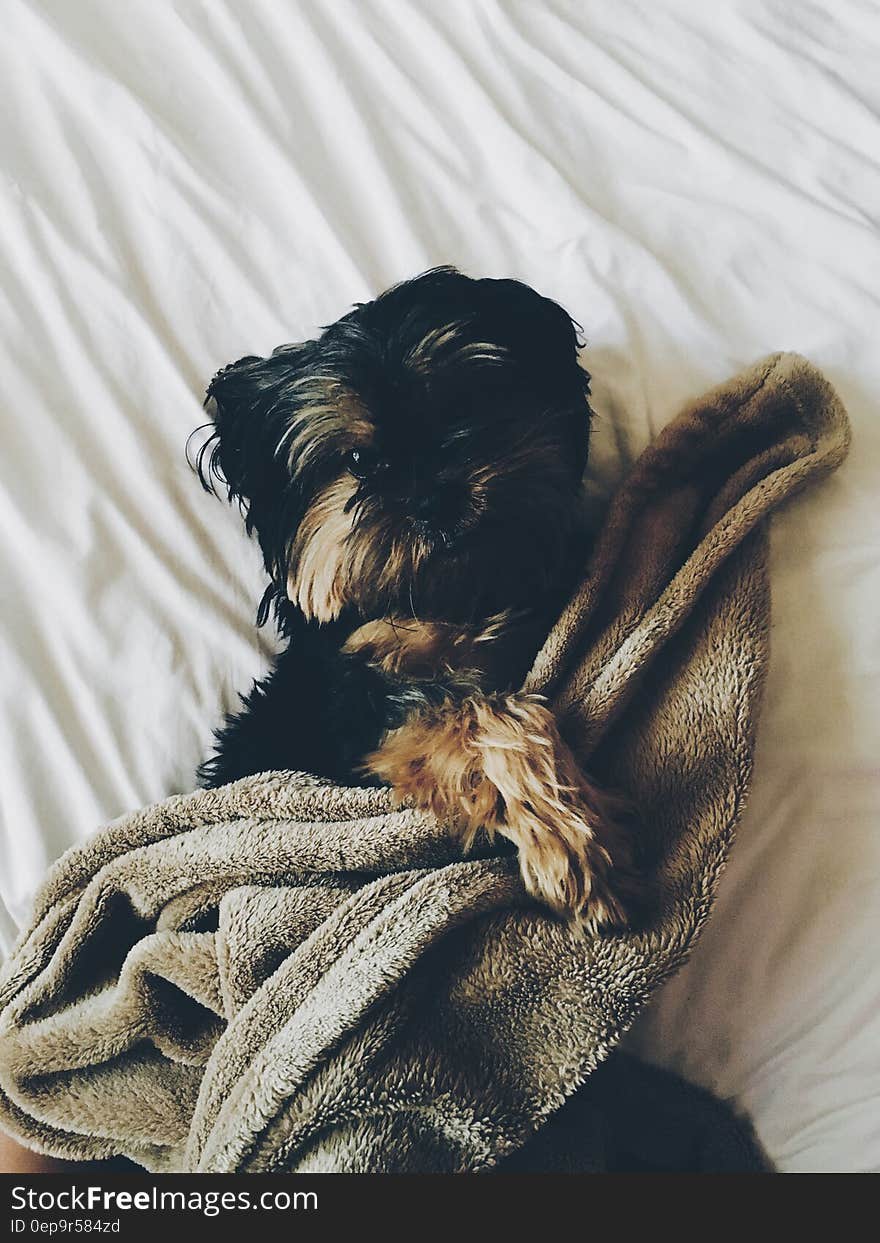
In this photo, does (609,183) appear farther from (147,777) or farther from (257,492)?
(147,777)

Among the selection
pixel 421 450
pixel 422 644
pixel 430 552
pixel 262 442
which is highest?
pixel 262 442

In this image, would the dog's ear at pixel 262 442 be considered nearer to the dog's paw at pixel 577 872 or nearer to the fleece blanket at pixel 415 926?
the fleece blanket at pixel 415 926

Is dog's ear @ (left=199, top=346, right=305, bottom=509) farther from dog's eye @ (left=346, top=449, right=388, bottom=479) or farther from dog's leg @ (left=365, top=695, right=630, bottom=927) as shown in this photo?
dog's leg @ (left=365, top=695, right=630, bottom=927)

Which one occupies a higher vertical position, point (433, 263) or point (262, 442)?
point (433, 263)

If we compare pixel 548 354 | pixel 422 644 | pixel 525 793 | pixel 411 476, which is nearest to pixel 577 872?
pixel 525 793

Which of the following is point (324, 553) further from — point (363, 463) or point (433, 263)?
point (433, 263)

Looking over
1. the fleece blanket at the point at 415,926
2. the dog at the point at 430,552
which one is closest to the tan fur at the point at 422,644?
the dog at the point at 430,552

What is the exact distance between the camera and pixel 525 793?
119 cm

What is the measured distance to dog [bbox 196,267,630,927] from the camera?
1.21 meters

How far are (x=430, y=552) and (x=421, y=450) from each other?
0.12 metres

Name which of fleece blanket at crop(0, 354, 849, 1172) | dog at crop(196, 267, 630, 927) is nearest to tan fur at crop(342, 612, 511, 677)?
dog at crop(196, 267, 630, 927)

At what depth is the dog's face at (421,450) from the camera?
122 cm

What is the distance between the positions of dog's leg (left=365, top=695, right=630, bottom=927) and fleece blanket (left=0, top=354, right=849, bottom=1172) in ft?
0.10

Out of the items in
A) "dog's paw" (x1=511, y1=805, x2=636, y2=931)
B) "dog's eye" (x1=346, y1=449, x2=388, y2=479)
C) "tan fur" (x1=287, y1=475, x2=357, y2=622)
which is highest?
"dog's eye" (x1=346, y1=449, x2=388, y2=479)
